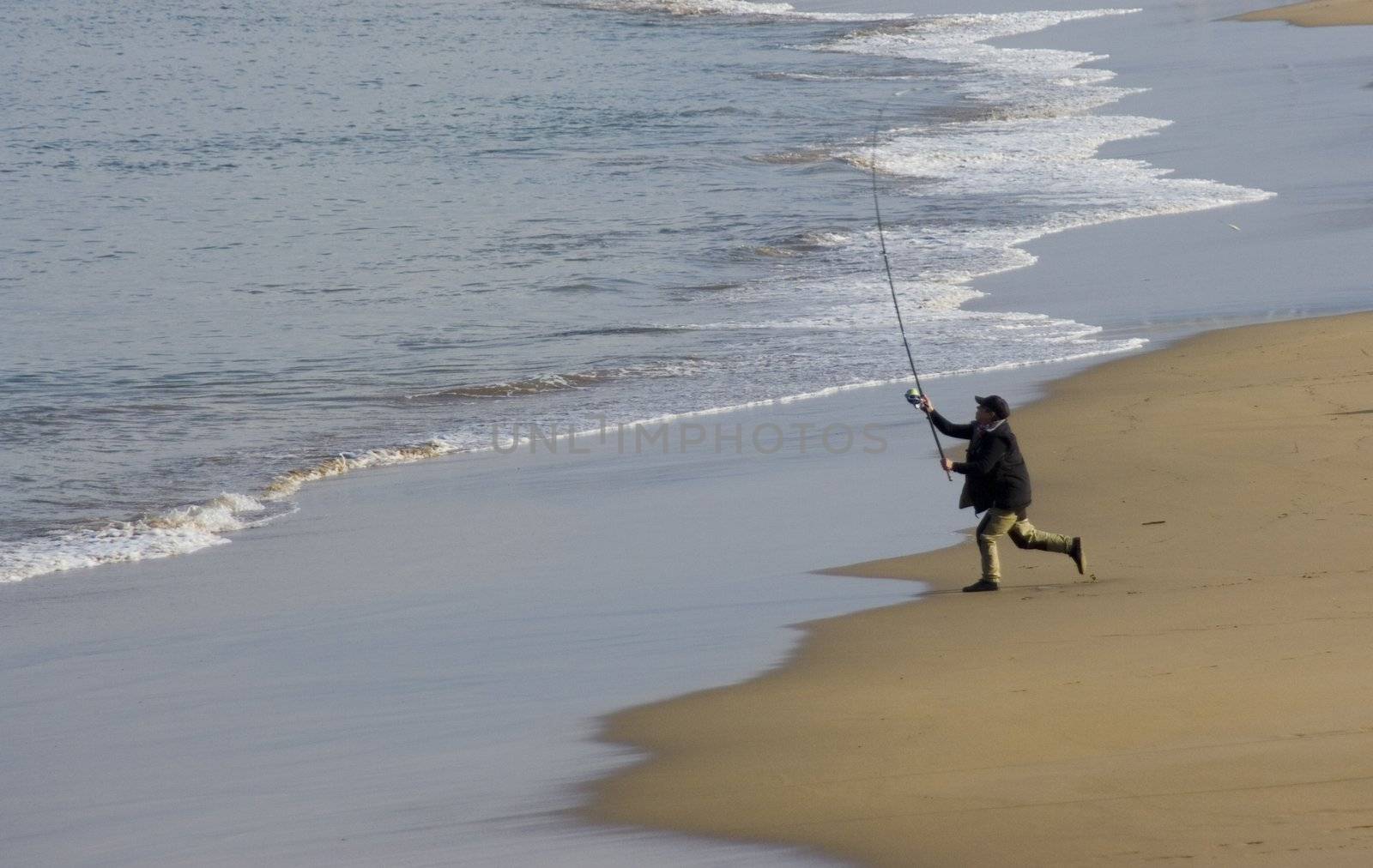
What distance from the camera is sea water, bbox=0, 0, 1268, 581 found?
1068 centimetres

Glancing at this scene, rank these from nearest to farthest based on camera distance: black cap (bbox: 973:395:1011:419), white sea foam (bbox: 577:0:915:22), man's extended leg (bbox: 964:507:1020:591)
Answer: man's extended leg (bbox: 964:507:1020:591), black cap (bbox: 973:395:1011:419), white sea foam (bbox: 577:0:915:22)

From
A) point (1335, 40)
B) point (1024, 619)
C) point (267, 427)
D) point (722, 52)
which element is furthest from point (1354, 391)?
point (722, 52)

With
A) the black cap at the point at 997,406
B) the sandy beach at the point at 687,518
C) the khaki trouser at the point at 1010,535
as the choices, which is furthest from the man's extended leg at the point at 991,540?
the black cap at the point at 997,406

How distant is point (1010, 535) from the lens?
6.80 meters

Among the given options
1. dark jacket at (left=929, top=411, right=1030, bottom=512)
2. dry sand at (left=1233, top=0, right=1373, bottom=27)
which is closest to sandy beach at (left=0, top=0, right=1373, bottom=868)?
dark jacket at (left=929, top=411, right=1030, bottom=512)

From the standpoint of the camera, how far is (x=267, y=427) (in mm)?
10758

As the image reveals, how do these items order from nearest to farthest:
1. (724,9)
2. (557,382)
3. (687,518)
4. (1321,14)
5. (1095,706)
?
(1095,706)
(687,518)
(557,382)
(1321,14)
(724,9)

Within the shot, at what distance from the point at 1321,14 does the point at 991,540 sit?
3570cm

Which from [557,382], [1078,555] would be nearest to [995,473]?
[1078,555]

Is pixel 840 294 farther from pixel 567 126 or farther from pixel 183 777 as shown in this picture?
pixel 567 126

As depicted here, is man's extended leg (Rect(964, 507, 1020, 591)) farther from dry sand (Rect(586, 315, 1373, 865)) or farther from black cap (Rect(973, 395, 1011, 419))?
black cap (Rect(973, 395, 1011, 419))

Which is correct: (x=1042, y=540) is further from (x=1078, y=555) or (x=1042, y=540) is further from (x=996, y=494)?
(x=996, y=494)

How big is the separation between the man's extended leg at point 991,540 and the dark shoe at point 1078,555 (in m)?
0.25

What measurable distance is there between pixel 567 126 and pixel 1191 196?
40.5ft
